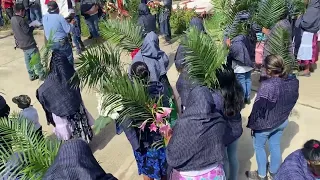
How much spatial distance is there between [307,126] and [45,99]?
3413 millimetres

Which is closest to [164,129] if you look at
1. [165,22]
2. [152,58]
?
[152,58]

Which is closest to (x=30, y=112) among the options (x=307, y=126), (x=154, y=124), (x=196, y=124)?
(x=154, y=124)

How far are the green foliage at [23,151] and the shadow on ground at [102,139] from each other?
176cm

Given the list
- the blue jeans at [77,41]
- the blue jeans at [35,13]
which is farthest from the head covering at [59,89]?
the blue jeans at [35,13]

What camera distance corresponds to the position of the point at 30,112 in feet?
14.2

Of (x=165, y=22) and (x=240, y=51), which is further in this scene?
(x=165, y=22)

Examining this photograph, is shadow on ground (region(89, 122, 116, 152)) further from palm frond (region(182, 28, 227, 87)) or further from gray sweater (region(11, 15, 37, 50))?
gray sweater (region(11, 15, 37, 50))

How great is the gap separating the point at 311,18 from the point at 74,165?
200 inches

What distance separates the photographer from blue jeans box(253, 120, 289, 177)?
3.74m

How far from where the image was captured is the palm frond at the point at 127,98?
3.25 meters

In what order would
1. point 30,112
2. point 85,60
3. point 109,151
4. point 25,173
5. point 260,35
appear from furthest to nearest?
point 260,35, point 109,151, point 30,112, point 85,60, point 25,173

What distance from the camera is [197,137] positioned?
2758 millimetres

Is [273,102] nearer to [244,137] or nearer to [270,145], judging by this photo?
[270,145]

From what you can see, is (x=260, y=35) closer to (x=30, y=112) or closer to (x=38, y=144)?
(x=30, y=112)
